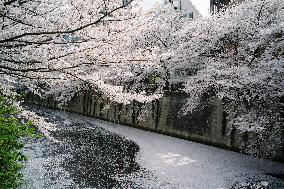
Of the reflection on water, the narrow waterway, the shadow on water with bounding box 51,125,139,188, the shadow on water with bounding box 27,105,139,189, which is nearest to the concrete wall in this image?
the narrow waterway

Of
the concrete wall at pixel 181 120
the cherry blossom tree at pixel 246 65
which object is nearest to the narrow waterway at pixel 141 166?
the concrete wall at pixel 181 120

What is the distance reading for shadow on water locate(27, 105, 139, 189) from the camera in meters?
10.0

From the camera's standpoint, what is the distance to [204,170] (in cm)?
1124

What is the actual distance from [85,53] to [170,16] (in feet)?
64.4

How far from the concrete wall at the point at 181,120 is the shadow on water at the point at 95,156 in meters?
2.99

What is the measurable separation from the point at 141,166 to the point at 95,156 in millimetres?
2547

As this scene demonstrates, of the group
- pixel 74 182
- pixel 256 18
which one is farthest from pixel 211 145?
pixel 74 182

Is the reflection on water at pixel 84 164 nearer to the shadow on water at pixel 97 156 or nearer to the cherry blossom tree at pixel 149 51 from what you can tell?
the shadow on water at pixel 97 156

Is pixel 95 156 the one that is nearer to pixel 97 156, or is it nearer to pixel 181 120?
pixel 97 156

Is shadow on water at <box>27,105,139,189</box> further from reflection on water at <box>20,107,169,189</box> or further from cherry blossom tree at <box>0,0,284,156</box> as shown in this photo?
cherry blossom tree at <box>0,0,284,156</box>

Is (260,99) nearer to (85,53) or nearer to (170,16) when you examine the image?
(85,53)

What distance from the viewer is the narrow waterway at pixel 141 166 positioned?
951 centimetres

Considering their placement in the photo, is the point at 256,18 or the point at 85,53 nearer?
the point at 85,53

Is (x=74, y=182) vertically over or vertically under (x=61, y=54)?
under
